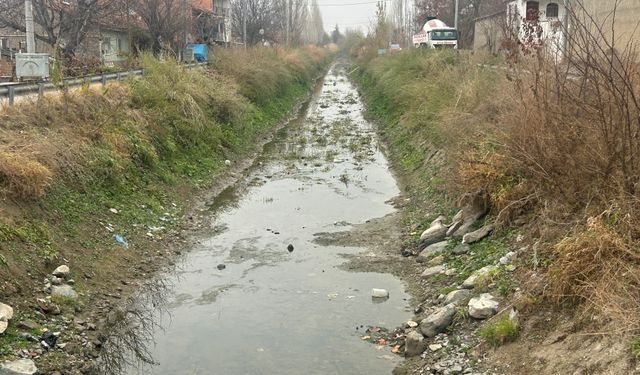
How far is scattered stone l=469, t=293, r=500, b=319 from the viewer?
7.29m

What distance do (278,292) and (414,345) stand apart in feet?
9.16

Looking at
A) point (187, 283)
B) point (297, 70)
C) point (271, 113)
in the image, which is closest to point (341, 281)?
point (187, 283)

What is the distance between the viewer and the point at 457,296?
8.16m

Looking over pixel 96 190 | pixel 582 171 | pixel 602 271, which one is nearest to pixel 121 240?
pixel 96 190

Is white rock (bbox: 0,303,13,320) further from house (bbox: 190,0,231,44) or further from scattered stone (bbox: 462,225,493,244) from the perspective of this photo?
house (bbox: 190,0,231,44)

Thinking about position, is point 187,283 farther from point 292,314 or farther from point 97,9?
point 97,9

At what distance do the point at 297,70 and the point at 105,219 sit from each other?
34826 mm

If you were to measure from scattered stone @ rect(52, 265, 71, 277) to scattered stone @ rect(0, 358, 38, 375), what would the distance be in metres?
2.26

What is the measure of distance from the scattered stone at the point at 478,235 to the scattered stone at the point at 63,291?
6039 mm

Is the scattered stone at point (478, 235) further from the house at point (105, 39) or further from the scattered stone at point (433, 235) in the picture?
the house at point (105, 39)

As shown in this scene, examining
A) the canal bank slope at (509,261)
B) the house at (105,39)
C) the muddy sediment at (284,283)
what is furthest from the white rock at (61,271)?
the house at (105,39)

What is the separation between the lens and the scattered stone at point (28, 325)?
7291 millimetres

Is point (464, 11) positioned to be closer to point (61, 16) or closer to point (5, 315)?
point (61, 16)

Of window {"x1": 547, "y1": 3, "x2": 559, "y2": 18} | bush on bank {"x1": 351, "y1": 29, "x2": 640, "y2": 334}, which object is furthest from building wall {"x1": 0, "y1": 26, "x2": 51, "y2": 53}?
window {"x1": 547, "y1": 3, "x2": 559, "y2": 18}
